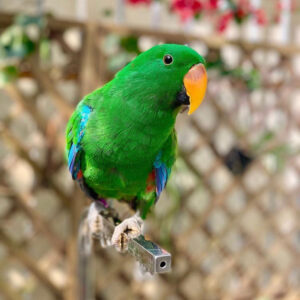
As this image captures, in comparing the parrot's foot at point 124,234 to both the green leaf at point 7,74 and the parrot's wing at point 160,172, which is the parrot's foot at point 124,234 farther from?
the green leaf at point 7,74

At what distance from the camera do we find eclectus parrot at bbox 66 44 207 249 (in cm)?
61

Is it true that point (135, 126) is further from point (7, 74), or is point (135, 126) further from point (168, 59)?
point (7, 74)

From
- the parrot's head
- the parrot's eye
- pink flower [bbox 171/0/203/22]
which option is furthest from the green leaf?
the parrot's eye

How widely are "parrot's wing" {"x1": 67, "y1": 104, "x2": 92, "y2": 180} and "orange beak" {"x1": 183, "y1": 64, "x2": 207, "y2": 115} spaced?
0.23m

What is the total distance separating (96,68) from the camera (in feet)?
5.36

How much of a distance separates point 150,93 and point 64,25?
41.8 inches

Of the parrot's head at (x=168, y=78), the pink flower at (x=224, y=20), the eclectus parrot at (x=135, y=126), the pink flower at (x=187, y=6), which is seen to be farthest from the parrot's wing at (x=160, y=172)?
the pink flower at (x=224, y=20)

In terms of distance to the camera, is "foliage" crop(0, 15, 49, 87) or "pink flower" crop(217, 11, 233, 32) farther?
"pink flower" crop(217, 11, 233, 32)

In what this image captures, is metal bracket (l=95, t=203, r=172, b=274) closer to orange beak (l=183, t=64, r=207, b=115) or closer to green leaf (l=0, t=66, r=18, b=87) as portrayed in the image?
orange beak (l=183, t=64, r=207, b=115)

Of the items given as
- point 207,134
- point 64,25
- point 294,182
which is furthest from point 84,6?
point 294,182

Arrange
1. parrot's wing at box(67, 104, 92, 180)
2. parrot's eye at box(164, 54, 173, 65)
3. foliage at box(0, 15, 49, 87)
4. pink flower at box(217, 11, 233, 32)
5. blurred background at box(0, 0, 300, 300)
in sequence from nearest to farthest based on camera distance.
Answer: parrot's eye at box(164, 54, 173, 65) < parrot's wing at box(67, 104, 92, 180) < foliage at box(0, 15, 49, 87) < blurred background at box(0, 0, 300, 300) < pink flower at box(217, 11, 233, 32)

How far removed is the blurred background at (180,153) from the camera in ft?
5.20

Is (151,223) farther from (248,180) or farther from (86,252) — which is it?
(86,252)

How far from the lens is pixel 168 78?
0.62 m
